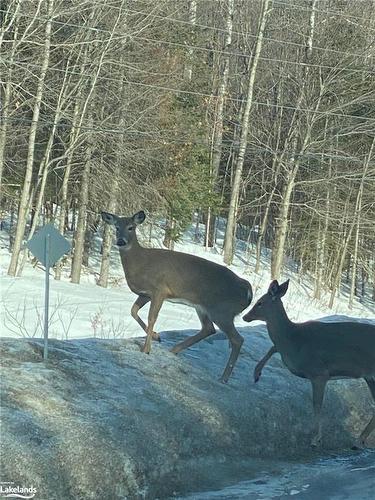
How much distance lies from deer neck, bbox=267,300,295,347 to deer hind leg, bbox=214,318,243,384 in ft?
1.44

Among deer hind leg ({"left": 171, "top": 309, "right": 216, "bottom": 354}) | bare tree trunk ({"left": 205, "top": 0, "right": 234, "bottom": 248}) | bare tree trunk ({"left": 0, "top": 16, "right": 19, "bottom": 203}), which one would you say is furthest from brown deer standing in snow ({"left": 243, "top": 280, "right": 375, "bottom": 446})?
bare tree trunk ({"left": 205, "top": 0, "right": 234, "bottom": 248})

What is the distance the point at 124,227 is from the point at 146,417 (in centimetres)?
361

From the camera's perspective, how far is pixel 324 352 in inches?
478

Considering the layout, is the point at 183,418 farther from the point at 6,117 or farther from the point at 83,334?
the point at 6,117

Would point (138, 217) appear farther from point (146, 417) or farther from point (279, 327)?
point (146, 417)

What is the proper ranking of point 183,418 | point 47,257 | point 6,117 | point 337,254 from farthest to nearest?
point 337,254, point 6,117, point 47,257, point 183,418

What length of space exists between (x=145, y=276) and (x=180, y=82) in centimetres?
3031

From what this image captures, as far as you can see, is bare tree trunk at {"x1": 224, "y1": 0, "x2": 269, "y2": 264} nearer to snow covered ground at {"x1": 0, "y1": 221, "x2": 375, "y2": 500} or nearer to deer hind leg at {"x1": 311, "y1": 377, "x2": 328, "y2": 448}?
snow covered ground at {"x1": 0, "y1": 221, "x2": 375, "y2": 500}

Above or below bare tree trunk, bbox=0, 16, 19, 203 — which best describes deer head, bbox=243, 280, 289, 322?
below

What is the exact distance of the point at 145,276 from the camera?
497 inches

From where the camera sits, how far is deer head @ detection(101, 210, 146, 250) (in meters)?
13.0

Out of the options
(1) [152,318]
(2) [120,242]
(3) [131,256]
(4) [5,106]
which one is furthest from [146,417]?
(4) [5,106]

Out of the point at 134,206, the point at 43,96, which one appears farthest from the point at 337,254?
the point at 43,96

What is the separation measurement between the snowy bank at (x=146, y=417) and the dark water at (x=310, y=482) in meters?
0.25
